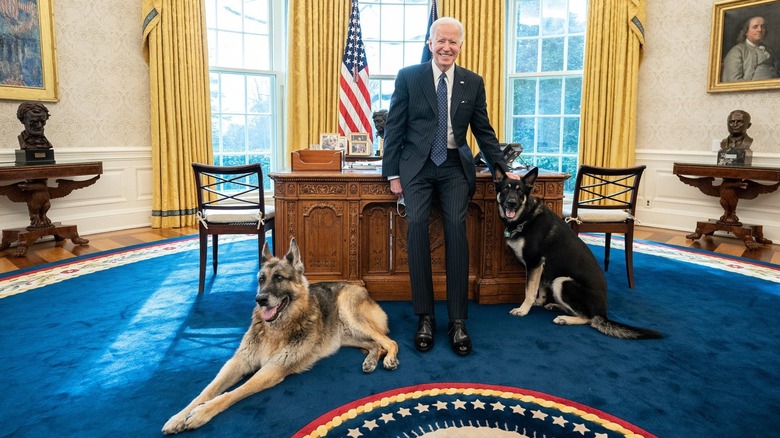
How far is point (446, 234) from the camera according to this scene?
291 centimetres

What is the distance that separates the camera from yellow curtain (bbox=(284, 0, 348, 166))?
6.62 meters

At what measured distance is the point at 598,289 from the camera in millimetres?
3002

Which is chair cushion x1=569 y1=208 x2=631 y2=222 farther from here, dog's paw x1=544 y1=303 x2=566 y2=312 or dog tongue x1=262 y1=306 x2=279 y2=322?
dog tongue x1=262 y1=306 x2=279 y2=322

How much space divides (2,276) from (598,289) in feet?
14.1

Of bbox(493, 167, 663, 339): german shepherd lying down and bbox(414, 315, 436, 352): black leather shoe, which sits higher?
bbox(493, 167, 663, 339): german shepherd lying down

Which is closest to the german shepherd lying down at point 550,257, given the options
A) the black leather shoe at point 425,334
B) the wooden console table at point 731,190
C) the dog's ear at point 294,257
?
the black leather shoe at point 425,334

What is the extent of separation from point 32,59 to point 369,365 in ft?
16.1

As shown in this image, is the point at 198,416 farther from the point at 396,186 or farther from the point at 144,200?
the point at 144,200

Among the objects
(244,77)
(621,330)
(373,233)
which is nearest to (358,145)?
(373,233)

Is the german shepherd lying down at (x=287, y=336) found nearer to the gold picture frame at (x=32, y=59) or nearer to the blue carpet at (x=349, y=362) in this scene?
the blue carpet at (x=349, y=362)

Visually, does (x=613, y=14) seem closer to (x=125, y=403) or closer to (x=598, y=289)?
(x=598, y=289)

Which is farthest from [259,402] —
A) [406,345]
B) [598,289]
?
[598,289]

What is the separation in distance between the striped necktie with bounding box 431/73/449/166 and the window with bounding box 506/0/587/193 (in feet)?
14.7

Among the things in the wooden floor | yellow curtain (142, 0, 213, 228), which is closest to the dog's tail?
the wooden floor
